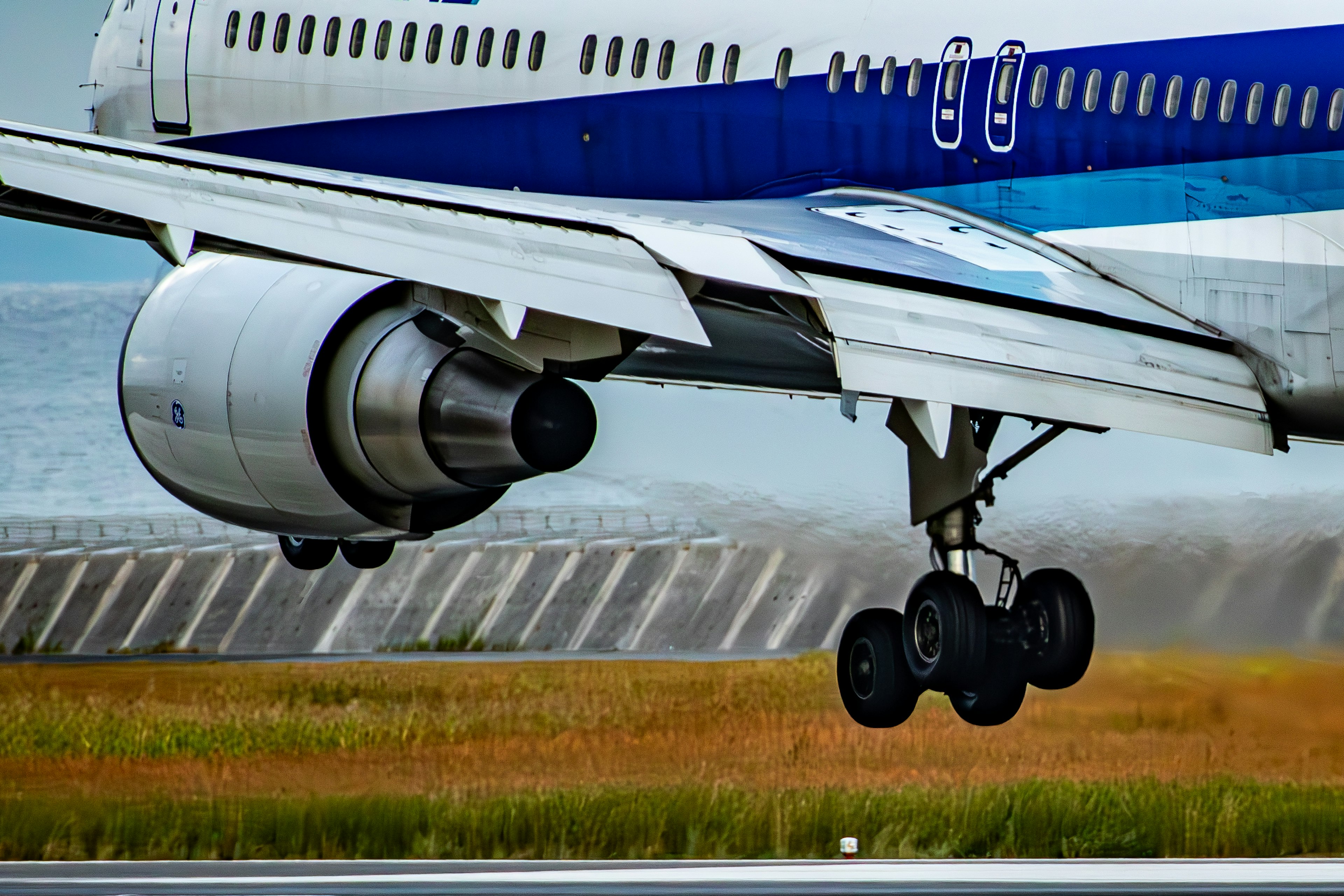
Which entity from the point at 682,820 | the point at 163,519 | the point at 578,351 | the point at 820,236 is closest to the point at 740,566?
the point at 682,820

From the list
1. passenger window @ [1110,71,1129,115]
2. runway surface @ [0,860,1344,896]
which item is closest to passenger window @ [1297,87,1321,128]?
passenger window @ [1110,71,1129,115]

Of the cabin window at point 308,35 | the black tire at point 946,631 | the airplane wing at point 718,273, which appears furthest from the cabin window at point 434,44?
the black tire at point 946,631

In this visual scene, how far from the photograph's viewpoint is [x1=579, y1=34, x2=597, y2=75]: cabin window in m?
10.4

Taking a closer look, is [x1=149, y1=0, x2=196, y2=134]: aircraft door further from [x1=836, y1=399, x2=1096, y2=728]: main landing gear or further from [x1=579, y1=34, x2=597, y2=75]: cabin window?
[x1=836, y1=399, x2=1096, y2=728]: main landing gear

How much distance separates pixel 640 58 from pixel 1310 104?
12.8ft

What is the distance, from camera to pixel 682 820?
1278 cm

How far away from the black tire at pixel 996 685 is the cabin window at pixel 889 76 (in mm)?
3121

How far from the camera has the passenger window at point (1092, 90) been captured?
29.5 ft

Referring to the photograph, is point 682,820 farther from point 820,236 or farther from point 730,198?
point 820,236

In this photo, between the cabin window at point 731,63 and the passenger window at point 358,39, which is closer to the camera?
the cabin window at point 731,63

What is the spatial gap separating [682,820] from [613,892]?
2533mm

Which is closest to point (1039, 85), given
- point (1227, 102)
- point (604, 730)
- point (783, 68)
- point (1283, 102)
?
point (1227, 102)

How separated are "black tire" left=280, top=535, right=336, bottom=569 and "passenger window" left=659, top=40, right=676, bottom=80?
140 inches

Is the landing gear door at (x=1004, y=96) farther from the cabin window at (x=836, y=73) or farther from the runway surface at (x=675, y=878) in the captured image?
the runway surface at (x=675, y=878)
